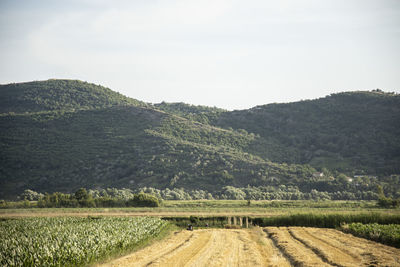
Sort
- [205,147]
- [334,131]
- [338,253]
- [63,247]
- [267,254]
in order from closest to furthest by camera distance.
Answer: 1. [63,247]
2. [338,253]
3. [267,254]
4. [205,147]
5. [334,131]

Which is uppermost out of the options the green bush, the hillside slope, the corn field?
the hillside slope

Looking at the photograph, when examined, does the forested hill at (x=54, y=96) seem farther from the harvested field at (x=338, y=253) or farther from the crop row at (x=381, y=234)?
the harvested field at (x=338, y=253)

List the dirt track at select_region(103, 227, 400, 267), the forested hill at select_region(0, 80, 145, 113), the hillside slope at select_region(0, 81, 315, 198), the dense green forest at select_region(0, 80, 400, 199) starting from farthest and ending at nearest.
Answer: the forested hill at select_region(0, 80, 145, 113)
the hillside slope at select_region(0, 81, 315, 198)
the dense green forest at select_region(0, 80, 400, 199)
the dirt track at select_region(103, 227, 400, 267)

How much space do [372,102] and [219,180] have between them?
6080 cm

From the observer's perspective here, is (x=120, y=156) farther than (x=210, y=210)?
Yes

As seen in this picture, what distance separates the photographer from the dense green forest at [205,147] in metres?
Result: 83.6

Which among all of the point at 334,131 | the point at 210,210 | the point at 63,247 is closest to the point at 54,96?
the point at 334,131

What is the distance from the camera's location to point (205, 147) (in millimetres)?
98750

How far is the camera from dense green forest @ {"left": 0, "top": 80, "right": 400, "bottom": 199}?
274ft

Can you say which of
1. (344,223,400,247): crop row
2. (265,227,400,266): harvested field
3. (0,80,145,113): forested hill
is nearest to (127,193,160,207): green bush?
(344,223,400,247): crop row

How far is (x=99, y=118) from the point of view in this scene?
111000mm

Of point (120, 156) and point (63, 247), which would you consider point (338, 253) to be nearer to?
point (63, 247)

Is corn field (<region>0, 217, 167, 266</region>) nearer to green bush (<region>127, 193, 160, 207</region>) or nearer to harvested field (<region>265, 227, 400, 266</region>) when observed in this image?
harvested field (<region>265, 227, 400, 266</region>)

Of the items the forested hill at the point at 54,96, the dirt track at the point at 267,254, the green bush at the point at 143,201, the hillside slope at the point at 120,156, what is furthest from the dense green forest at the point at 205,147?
the dirt track at the point at 267,254
